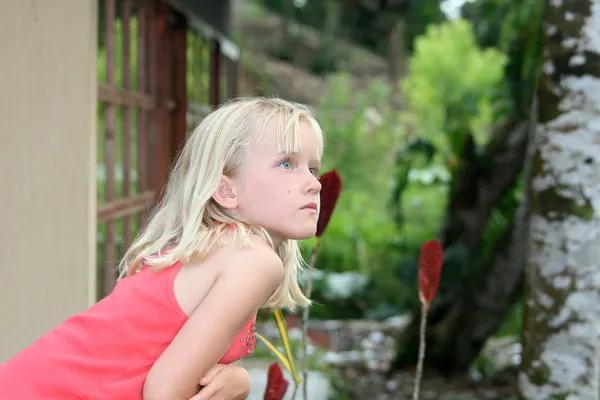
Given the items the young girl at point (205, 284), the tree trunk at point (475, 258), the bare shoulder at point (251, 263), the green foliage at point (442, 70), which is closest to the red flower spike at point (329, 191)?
the young girl at point (205, 284)

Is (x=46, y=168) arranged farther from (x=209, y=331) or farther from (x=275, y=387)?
(x=209, y=331)

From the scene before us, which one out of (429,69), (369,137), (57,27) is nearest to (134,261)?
(57,27)

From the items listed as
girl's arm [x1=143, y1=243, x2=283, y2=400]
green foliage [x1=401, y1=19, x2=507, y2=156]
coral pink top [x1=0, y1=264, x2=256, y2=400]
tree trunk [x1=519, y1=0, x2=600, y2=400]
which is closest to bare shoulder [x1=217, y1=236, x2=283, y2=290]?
girl's arm [x1=143, y1=243, x2=283, y2=400]

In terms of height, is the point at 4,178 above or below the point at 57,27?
below

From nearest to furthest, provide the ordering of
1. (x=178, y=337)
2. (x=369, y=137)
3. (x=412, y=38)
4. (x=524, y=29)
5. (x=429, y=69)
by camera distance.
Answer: (x=178, y=337) < (x=524, y=29) < (x=429, y=69) < (x=369, y=137) < (x=412, y=38)

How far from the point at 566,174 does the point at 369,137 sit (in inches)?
354

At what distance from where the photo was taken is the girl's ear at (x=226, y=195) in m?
1.23

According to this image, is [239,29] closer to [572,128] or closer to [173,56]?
[173,56]

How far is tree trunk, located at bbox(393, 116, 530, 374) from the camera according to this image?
14.2 feet

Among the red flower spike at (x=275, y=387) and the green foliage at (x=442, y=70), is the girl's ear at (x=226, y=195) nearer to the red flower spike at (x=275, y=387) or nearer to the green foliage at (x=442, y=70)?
the red flower spike at (x=275, y=387)

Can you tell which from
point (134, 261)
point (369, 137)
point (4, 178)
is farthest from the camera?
point (369, 137)

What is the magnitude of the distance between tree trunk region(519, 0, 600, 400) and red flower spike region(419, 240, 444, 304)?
53 centimetres

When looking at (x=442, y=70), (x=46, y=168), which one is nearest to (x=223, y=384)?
(x=46, y=168)

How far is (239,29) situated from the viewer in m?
14.7
